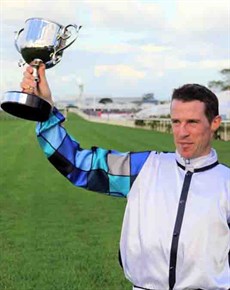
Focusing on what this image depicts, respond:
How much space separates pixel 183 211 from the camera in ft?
11.1

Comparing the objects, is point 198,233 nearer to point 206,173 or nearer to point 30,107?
point 206,173

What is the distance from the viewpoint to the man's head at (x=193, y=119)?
11.3ft

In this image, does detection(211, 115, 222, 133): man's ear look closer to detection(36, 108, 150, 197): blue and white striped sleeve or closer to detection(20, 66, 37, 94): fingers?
detection(36, 108, 150, 197): blue and white striped sleeve

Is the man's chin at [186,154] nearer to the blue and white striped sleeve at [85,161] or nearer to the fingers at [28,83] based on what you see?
the blue and white striped sleeve at [85,161]

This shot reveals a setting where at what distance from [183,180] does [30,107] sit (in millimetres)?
797

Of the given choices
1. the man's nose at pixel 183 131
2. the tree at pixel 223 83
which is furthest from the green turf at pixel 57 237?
the tree at pixel 223 83

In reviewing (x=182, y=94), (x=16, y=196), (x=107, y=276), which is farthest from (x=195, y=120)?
(x=16, y=196)

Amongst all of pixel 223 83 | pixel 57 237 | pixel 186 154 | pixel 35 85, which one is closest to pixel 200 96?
pixel 186 154

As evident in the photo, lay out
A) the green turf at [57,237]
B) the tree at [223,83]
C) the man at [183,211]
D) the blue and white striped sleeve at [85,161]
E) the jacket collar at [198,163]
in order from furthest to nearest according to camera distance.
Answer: the tree at [223,83] < the green turf at [57,237] < the blue and white striped sleeve at [85,161] < the jacket collar at [198,163] < the man at [183,211]

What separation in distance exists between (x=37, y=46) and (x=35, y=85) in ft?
1.20

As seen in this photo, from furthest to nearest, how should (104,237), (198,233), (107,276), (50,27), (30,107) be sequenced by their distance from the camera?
(104,237), (107,276), (50,27), (30,107), (198,233)

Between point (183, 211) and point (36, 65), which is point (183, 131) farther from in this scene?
point (36, 65)

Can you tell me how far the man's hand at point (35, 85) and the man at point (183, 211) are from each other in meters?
0.57

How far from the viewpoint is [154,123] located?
209 ft
